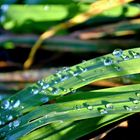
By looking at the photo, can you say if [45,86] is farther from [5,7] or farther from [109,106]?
[5,7]

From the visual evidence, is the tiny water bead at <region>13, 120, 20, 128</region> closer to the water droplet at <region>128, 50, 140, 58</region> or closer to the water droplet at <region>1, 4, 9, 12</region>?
the water droplet at <region>128, 50, 140, 58</region>

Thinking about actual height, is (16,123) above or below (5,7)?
below

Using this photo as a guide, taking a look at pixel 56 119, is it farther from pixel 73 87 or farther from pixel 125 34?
pixel 125 34

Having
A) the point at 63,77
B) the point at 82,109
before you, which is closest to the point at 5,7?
the point at 63,77

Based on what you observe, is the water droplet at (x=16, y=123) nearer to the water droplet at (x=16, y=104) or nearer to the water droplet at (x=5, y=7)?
the water droplet at (x=16, y=104)

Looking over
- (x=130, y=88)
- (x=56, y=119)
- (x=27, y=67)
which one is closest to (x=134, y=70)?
(x=130, y=88)

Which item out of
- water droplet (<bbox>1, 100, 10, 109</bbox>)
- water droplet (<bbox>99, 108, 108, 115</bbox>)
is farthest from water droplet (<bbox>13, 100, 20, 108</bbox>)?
water droplet (<bbox>99, 108, 108, 115</bbox>)

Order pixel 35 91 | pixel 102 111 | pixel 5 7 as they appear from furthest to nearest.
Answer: pixel 5 7 → pixel 35 91 → pixel 102 111

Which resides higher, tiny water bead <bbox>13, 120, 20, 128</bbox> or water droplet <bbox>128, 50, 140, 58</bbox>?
water droplet <bbox>128, 50, 140, 58</bbox>

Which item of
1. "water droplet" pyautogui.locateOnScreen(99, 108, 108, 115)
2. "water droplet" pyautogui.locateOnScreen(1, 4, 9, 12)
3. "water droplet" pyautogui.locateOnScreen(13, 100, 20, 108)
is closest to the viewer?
"water droplet" pyautogui.locateOnScreen(99, 108, 108, 115)

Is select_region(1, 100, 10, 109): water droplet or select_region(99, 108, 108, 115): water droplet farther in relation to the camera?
select_region(1, 100, 10, 109): water droplet

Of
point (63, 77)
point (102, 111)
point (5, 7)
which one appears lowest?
point (102, 111)
